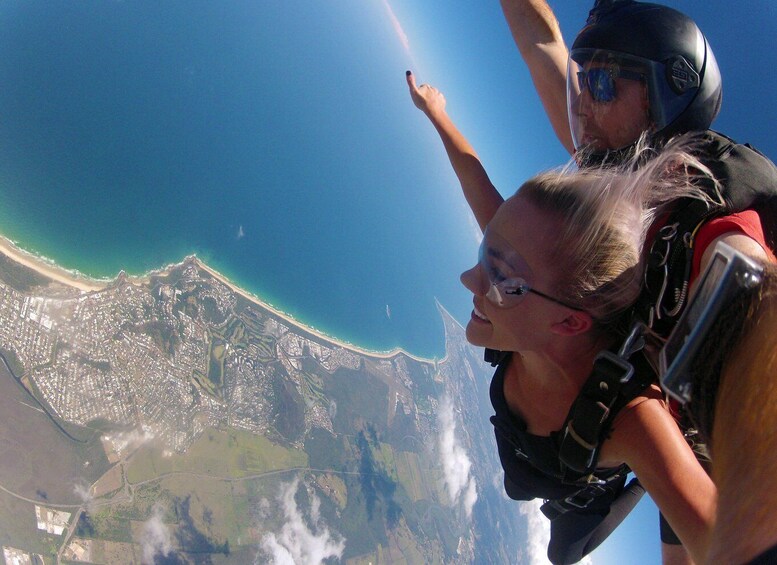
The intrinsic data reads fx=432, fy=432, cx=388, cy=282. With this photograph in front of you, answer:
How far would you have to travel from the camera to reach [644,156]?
3.57 feet

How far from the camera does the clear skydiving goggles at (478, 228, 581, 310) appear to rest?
109cm

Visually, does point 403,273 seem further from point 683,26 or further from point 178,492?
point 683,26

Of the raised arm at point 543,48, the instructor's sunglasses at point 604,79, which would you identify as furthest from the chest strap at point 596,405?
the raised arm at point 543,48

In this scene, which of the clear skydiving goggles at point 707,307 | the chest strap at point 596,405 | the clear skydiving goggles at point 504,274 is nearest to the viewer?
the clear skydiving goggles at point 707,307

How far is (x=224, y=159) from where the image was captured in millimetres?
16812

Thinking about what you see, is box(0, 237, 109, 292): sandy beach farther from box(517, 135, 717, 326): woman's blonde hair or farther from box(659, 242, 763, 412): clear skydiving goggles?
box(659, 242, 763, 412): clear skydiving goggles

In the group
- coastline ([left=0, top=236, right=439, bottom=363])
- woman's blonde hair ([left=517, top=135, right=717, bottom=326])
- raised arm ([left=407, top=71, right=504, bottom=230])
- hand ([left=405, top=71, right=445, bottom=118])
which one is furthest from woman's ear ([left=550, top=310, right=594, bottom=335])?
coastline ([left=0, top=236, right=439, bottom=363])

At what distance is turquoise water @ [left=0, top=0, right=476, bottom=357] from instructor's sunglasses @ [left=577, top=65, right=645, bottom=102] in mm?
13809

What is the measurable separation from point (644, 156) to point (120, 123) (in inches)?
638

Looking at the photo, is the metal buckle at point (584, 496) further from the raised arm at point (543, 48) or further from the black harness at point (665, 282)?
the raised arm at point (543, 48)

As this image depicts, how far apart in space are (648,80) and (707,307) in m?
1.02

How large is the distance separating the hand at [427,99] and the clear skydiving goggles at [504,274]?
Answer: 0.87 m

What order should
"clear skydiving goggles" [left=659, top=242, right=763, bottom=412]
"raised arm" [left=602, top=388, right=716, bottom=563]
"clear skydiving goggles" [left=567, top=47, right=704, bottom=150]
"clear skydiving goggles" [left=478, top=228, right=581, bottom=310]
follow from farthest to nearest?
"clear skydiving goggles" [left=567, top=47, right=704, bottom=150]
"clear skydiving goggles" [left=478, top=228, right=581, bottom=310]
"raised arm" [left=602, top=388, right=716, bottom=563]
"clear skydiving goggles" [left=659, top=242, right=763, bottom=412]

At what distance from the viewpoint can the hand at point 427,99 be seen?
1819mm
